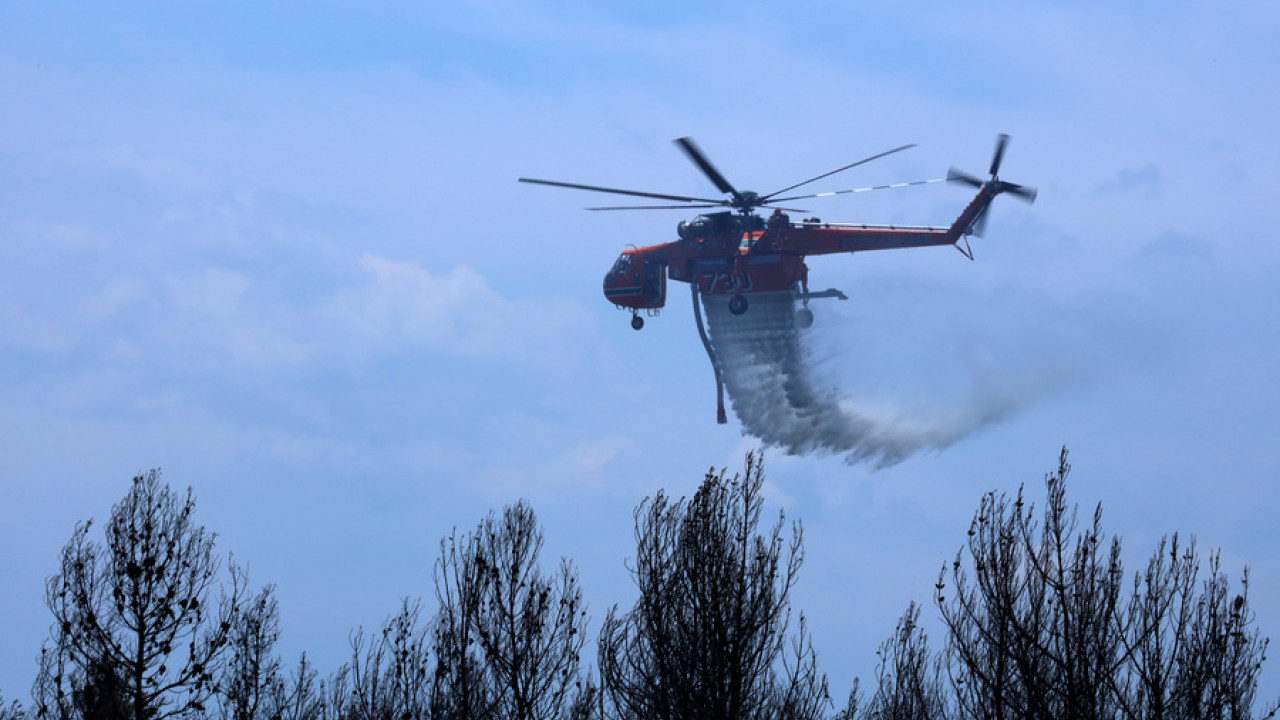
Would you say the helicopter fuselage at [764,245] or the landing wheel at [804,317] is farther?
the landing wheel at [804,317]

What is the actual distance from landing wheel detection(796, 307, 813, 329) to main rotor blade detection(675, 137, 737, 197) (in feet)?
21.5

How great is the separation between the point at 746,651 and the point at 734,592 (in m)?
1.15

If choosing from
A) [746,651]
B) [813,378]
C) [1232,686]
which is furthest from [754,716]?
[813,378]

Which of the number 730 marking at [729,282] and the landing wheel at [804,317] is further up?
the number 730 marking at [729,282]

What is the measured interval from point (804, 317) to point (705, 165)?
382 inches

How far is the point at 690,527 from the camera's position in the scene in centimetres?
2845

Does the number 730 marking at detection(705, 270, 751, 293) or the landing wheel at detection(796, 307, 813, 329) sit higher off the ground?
the number 730 marking at detection(705, 270, 751, 293)

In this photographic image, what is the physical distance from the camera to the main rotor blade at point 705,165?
191 ft

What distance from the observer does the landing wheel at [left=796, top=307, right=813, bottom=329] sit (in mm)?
66562

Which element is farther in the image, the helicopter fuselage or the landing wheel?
the landing wheel

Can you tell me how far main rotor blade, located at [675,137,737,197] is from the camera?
58188 millimetres

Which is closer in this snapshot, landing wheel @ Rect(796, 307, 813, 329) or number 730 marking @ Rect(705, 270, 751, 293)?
number 730 marking @ Rect(705, 270, 751, 293)

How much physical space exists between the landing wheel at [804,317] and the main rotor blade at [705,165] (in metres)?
6.56

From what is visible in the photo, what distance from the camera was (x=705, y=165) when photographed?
61.1m
